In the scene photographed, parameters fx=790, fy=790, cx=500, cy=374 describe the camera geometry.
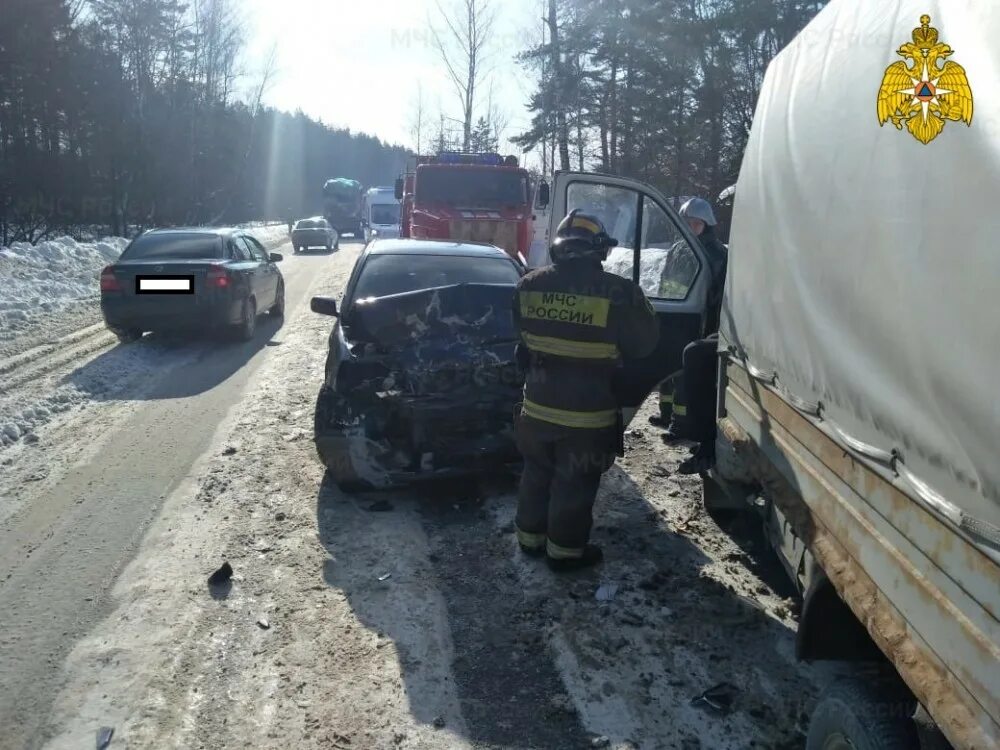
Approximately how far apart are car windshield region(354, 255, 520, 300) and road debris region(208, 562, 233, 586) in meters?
2.72

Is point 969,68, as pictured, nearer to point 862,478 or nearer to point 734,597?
point 862,478

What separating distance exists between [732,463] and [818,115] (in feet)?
5.27

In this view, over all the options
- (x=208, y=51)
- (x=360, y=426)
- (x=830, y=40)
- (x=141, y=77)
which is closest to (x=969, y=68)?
(x=830, y=40)

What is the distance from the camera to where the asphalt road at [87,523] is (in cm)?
336

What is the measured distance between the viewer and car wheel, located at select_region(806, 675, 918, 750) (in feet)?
6.65

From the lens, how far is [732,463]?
3.66 meters

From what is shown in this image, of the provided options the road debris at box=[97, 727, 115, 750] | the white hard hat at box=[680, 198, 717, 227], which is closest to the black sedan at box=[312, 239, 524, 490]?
the white hard hat at box=[680, 198, 717, 227]

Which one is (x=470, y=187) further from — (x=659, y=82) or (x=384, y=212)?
(x=384, y=212)

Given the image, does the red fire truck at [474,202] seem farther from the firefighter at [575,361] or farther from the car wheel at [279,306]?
the firefighter at [575,361]

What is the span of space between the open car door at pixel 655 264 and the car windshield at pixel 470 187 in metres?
8.84

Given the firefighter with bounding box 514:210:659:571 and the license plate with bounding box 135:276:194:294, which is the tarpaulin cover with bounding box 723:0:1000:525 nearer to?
the firefighter with bounding box 514:210:659:571

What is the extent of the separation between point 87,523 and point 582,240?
11.2 ft

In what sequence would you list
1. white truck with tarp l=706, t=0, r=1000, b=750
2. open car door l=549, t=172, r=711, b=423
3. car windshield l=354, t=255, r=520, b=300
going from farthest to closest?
car windshield l=354, t=255, r=520, b=300 → open car door l=549, t=172, r=711, b=423 → white truck with tarp l=706, t=0, r=1000, b=750

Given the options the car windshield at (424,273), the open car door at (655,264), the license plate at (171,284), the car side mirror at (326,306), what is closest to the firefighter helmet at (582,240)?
the open car door at (655,264)
